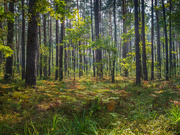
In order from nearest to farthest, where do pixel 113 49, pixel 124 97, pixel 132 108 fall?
pixel 132 108, pixel 124 97, pixel 113 49

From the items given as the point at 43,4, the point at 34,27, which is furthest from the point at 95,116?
the point at 34,27

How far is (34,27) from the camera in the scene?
558 centimetres

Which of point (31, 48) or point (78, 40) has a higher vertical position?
point (78, 40)

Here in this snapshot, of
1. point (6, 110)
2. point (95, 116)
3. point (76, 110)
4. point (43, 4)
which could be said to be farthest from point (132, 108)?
point (43, 4)

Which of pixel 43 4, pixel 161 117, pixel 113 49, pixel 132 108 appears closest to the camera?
pixel 161 117

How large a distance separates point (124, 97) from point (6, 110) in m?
4.36

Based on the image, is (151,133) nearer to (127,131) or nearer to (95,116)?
(127,131)

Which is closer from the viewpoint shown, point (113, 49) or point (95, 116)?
point (95, 116)

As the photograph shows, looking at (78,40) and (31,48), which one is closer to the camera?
(31,48)

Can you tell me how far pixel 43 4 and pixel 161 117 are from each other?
5632 millimetres

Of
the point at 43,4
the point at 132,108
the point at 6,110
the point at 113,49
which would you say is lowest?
the point at 132,108

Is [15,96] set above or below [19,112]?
above

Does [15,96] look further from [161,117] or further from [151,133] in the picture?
[161,117]

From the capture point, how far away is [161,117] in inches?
119
